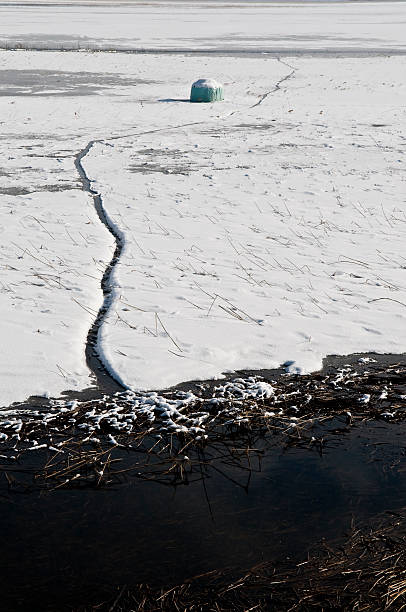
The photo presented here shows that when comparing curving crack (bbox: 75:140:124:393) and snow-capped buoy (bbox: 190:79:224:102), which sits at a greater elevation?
snow-capped buoy (bbox: 190:79:224:102)

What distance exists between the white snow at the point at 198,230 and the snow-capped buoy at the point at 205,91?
0.55m

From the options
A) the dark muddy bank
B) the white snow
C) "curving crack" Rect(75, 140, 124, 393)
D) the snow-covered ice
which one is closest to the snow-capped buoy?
the white snow

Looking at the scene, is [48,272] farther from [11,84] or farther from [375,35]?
[375,35]

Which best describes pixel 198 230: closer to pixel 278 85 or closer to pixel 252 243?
pixel 252 243

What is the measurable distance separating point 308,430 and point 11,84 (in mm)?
21549

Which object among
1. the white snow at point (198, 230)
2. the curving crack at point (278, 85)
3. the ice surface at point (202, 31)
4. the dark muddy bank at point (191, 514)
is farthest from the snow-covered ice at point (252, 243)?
the ice surface at point (202, 31)

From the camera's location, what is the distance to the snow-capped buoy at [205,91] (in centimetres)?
2105

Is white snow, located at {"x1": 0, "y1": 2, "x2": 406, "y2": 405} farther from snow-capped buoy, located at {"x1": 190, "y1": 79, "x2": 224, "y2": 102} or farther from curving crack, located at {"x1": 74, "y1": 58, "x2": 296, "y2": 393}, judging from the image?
snow-capped buoy, located at {"x1": 190, "y1": 79, "x2": 224, "y2": 102}

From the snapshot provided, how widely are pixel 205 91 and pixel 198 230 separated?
38.7 feet

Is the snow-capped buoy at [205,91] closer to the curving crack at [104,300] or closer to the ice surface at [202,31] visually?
the curving crack at [104,300]

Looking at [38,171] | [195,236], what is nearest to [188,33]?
[38,171]

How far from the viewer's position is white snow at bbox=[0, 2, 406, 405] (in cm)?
671

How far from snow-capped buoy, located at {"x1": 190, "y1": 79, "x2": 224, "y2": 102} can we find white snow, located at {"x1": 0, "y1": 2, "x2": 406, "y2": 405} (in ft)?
1.82

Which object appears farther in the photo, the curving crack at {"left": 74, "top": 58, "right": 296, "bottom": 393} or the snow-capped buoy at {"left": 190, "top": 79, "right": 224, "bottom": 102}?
the snow-capped buoy at {"left": 190, "top": 79, "right": 224, "bottom": 102}
